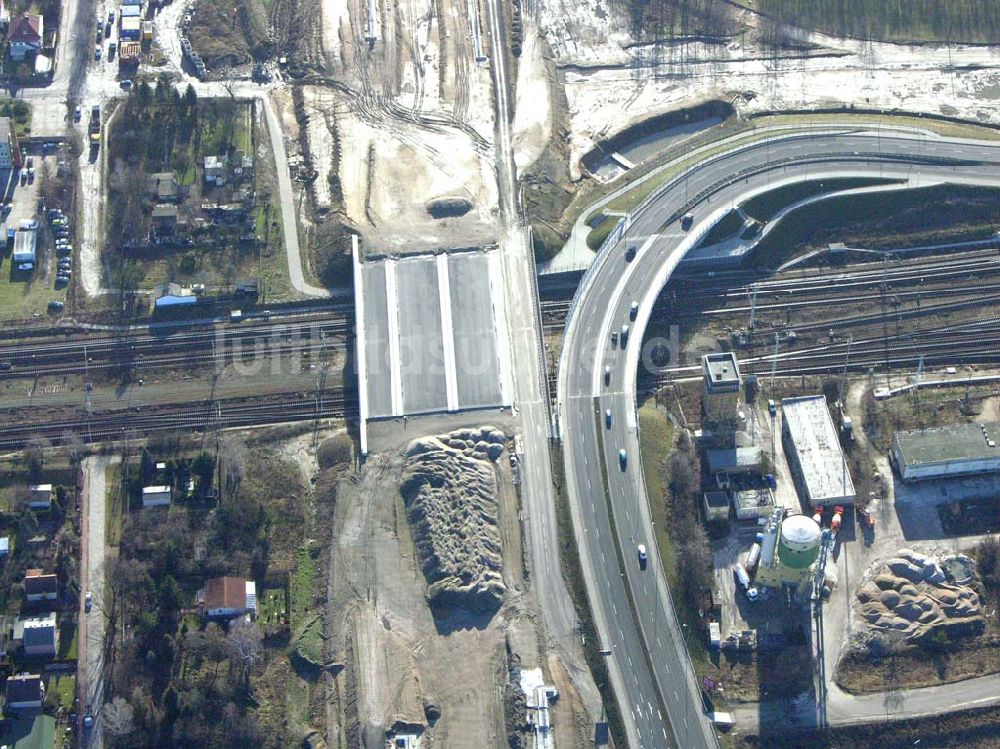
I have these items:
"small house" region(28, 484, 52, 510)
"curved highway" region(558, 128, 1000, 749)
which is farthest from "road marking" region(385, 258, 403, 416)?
"small house" region(28, 484, 52, 510)

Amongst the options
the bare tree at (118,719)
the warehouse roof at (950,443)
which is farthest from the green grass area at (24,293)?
the warehouse roof at (950,443)

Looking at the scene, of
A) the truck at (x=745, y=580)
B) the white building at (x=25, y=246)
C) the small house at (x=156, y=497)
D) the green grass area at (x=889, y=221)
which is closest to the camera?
the truck at (x=745, y=580)

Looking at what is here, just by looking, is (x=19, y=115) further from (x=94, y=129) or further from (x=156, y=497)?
(x=156, y=497)

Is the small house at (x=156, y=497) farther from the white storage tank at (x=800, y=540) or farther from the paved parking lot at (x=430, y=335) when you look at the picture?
the white storage tank at (x=800, y=540)

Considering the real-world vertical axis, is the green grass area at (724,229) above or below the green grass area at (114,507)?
above

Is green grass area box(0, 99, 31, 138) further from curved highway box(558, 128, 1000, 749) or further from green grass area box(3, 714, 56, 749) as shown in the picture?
green grass area box(3, 714, 56, 749)

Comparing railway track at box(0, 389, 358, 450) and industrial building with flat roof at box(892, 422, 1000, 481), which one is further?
railway track at box(0, 389, 358, 450)

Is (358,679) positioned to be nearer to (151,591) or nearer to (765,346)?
(151,591)
